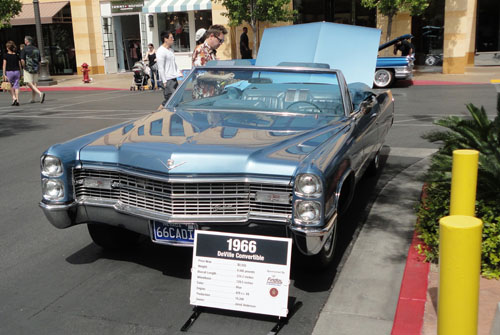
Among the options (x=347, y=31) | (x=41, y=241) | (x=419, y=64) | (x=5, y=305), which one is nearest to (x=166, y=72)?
(x=347, y=31)

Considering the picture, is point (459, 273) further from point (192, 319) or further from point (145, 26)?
point (145, 26)

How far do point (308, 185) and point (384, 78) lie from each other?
16123 millimetres

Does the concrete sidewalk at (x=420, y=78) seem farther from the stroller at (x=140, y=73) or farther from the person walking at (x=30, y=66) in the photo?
the person walking at (x=30, y=66)

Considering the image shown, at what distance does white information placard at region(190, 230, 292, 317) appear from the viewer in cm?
362

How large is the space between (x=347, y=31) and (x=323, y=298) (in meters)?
5.53

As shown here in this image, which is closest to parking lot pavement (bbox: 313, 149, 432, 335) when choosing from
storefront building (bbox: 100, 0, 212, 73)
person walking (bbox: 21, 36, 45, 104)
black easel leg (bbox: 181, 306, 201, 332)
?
black easel leg (bbox: 181, 306, 201, 332)

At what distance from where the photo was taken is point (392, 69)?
61.5ft

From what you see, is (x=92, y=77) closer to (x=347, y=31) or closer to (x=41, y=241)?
(x=347, y=31)

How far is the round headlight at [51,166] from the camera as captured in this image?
4.30 meters

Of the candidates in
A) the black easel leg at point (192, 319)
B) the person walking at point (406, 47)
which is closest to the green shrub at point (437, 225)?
the black easel leg at point (192, 319)

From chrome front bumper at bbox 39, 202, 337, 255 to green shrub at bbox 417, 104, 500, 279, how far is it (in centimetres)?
119

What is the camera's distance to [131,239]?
5.19 m

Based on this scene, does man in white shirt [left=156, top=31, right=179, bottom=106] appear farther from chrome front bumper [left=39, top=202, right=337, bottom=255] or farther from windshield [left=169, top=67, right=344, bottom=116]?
chrome front bumper [left=39, top=202, right=337, bottom=255]

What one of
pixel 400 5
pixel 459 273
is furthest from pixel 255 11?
pixel 459 273
